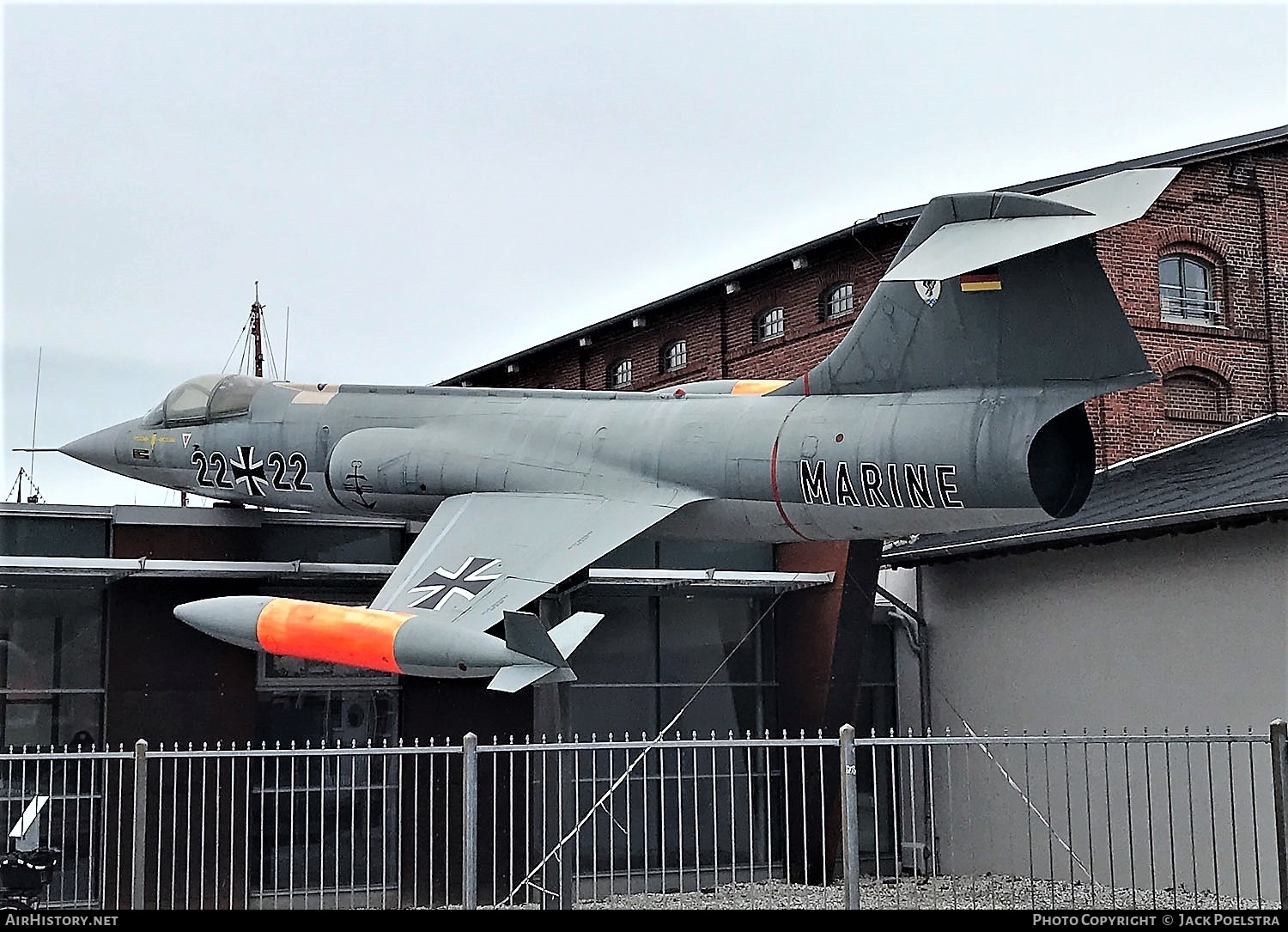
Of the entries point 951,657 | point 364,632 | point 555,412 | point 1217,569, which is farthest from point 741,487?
point 951,657

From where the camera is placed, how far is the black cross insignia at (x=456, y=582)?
1367 cm

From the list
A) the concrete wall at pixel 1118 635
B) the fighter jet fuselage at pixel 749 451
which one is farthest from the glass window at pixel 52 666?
the concrete wall at pixel 1118 635

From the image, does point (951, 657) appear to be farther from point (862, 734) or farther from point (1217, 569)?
point (1217, 569)

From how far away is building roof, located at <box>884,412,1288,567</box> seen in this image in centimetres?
1533

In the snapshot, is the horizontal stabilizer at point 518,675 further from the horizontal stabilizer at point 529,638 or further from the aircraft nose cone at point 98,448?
the aircraft nose cone at point 98,448

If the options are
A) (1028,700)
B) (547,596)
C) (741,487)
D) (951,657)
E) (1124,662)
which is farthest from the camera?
(951,657)

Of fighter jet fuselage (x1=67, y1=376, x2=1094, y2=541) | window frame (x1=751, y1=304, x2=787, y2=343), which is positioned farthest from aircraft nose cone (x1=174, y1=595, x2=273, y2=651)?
window frame (x1=751, y1=304, x2=787, y2=343)

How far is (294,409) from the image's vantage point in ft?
56.1

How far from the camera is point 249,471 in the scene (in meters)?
17.2

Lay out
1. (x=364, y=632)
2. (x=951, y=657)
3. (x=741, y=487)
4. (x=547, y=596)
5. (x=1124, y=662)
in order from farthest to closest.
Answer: (x=951, y=657) < (x=1124, y=662) < (x=547, y=596) < (x=741, y=487) < (x=364, y=632)

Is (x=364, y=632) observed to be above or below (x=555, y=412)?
below

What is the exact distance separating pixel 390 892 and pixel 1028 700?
8300 mm

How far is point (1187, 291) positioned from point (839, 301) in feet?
20.6

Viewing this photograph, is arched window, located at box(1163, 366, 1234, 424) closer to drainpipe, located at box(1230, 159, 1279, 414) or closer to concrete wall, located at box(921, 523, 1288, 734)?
drainpipe, located at box(1230, 159, 1279, 414)
